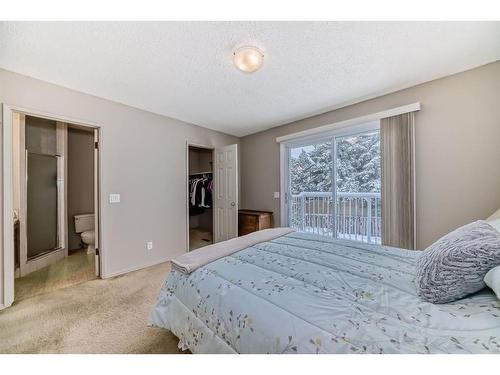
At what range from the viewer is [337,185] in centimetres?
319

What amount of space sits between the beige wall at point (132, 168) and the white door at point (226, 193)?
2.19 feet

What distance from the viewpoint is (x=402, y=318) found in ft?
2.65

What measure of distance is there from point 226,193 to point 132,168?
157 centimetres

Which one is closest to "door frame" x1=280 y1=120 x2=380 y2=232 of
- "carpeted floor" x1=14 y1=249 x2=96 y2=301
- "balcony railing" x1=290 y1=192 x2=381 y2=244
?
"balcony railing" x1=290 y1=192 x2=381 y2=244

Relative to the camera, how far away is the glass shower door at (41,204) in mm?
3006

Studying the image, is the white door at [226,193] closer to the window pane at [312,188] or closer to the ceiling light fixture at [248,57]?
the window pane at [312,188]

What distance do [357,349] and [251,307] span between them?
17.1 inches

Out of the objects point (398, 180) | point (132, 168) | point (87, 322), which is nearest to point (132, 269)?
point (87, 322)

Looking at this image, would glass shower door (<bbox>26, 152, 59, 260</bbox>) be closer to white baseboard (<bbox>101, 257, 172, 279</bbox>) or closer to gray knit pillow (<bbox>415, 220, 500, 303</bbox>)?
white baseboard (<bbox>101, 257, 172, 279</bbox>)

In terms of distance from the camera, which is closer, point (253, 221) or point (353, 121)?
point (353, 121)

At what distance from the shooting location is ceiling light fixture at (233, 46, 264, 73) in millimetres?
1674

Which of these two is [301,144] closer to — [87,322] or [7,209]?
[87,322]
